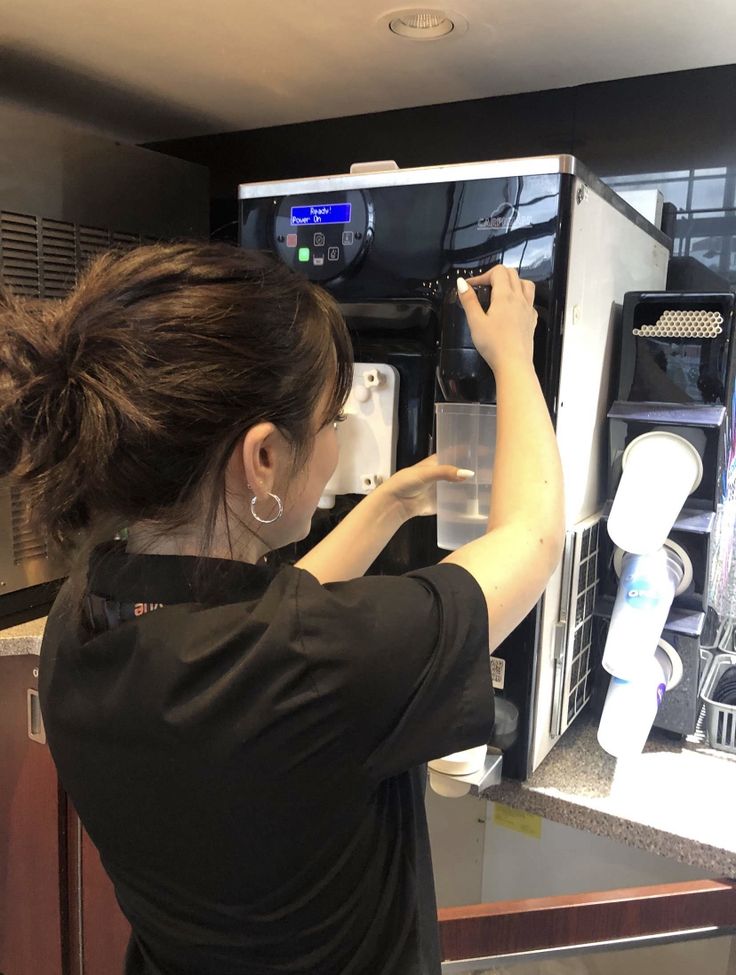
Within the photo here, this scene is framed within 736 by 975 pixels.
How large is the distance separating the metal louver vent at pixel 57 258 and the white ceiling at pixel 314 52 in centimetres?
25

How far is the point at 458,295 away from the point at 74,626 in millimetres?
477

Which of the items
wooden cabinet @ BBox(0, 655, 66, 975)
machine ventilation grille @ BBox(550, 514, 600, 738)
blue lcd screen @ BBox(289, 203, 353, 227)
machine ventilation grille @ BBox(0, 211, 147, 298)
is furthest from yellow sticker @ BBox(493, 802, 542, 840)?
machine ventilation grille @ BBox(0, 211, 147, 298)

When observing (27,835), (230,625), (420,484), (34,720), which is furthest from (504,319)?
(27,835)

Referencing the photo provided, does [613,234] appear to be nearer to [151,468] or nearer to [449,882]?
[151,468]

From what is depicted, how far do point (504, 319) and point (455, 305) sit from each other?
2.9 inches

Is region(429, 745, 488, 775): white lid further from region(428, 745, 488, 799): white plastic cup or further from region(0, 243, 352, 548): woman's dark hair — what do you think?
region(0, 243, 352, 548): woman's dark hair

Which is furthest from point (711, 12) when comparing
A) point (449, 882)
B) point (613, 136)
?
point (449, 882)

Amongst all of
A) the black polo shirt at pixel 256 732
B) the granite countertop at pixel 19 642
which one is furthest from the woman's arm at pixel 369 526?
the granite countertop at pixel 19 642

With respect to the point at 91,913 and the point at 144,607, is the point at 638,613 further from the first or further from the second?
the point at 91,913

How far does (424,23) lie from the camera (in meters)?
1.05

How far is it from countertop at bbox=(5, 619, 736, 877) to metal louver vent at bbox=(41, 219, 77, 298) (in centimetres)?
96

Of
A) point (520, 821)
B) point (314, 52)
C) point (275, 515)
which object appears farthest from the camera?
point (520, 821)

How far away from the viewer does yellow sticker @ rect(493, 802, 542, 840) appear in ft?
4.18

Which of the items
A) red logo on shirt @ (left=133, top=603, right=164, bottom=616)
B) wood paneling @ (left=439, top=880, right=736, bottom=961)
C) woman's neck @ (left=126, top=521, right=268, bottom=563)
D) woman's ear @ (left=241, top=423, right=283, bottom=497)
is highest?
woman's ear @ (left=241, top=423, right=283, bottom=497)
